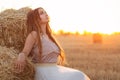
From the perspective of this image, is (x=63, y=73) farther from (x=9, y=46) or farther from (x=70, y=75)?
(x=9, y=46)

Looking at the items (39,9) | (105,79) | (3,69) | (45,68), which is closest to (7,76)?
(3,69)

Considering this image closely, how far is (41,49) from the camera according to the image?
20.9ft

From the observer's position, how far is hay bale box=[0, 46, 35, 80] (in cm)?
630

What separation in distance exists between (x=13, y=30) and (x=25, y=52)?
591 mm

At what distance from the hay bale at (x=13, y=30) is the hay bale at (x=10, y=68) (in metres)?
0.25

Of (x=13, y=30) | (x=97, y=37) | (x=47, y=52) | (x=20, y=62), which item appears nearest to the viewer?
(x=20, y=62)

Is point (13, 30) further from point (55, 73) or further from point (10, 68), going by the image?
point (55, 73)

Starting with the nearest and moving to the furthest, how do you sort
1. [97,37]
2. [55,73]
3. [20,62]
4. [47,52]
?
[55,73], [20,62], [47,52], [97,37]

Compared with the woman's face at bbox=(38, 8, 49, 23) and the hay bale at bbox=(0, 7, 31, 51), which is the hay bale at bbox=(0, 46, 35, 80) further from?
the woman's face at bbox=(38, 8, 49, 23)

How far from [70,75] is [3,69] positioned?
0.89 metres

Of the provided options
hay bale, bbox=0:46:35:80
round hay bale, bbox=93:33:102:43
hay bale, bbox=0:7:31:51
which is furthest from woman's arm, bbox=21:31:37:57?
round hay bale, bbox=93:33:102:43

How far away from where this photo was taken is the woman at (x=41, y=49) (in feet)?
20.6

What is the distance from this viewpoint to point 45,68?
6.30 meters

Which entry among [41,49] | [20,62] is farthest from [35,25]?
[20,62]
